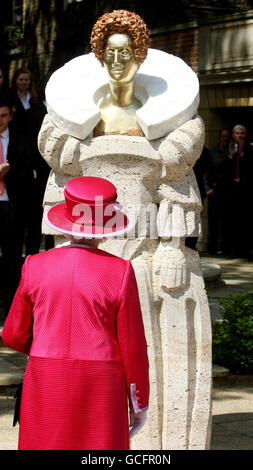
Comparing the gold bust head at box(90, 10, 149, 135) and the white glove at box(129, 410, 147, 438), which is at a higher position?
the gold bust head at box(90, 10, 149, 135)

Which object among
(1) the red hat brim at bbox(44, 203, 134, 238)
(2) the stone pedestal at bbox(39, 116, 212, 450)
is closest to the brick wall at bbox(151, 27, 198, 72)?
(2) the stone pedestal at bbox(39, 116, 212, 450)

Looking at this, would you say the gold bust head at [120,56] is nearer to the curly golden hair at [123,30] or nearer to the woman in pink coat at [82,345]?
the curly golden hair at [123,30]

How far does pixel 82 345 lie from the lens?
4.07 metres

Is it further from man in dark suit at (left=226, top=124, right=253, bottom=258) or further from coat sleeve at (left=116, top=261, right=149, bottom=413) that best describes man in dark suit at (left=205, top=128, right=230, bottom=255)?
coat sleeve at (left=116, top=261, right=149, bottom=413)

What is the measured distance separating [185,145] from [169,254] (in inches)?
25.4

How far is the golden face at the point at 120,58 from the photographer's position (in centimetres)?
559

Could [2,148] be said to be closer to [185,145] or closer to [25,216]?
[25,216]

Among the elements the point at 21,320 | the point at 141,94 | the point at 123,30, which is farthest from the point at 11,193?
the point at 21,320

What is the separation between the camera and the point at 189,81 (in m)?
5.77

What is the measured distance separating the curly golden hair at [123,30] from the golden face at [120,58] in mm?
29

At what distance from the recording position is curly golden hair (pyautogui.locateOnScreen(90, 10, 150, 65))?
555 cm

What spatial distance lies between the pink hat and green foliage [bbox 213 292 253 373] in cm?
418

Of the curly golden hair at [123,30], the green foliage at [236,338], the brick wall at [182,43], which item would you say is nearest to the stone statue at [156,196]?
the curly golden hair at [123,30]

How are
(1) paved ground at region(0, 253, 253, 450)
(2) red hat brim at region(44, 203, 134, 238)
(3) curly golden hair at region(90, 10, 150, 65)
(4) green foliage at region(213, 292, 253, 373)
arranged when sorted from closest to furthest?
(2) red hat brim at region(44, 203, 134, 238) → (3) curly golden hair at region(90, 10, 150, 65) → (1) paved ground at region(0, 253, 253, 450) → (4) green foliage at region(213, 292, 253, 373)
